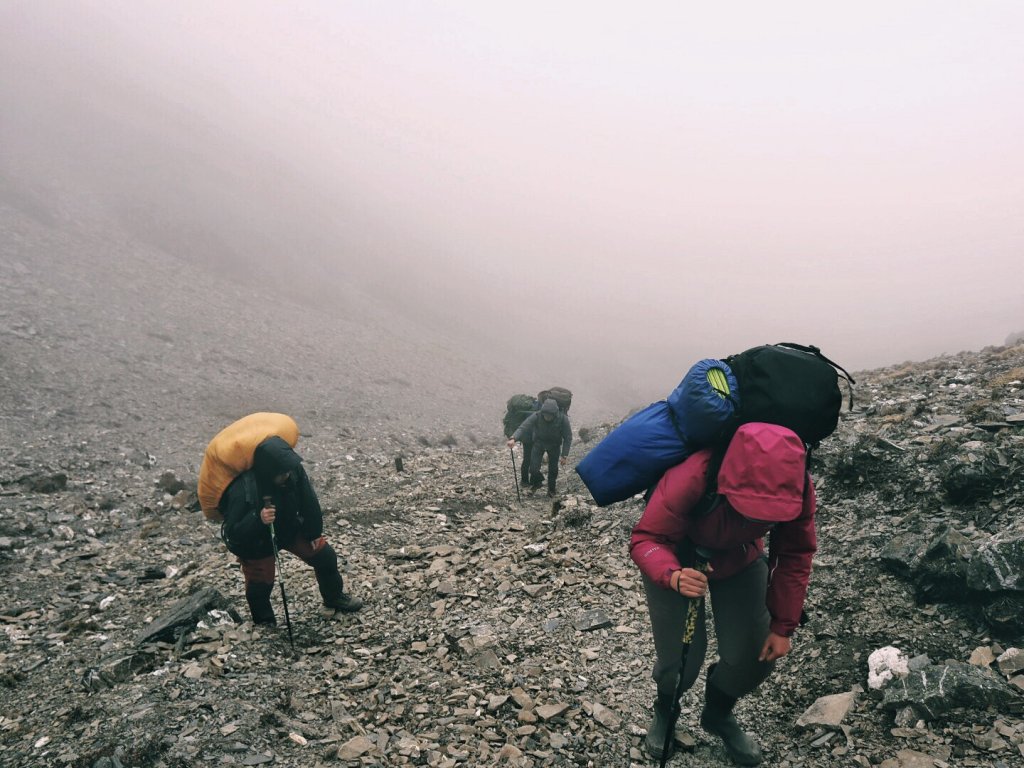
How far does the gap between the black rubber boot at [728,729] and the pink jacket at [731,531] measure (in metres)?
0.86

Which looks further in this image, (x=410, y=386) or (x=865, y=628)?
(x=410, y=386)

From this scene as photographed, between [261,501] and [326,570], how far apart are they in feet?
4.29

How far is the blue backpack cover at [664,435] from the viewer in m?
3.09

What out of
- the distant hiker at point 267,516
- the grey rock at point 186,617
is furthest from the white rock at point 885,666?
the grey rock at point 186,617

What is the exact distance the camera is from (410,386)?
36938mm

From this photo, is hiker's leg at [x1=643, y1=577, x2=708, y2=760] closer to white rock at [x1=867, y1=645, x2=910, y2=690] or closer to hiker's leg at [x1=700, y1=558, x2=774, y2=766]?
hiker's leg at [x1=700, y1=558, x2=774, y2=766]

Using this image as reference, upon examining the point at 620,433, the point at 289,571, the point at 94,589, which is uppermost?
the point at 620,433

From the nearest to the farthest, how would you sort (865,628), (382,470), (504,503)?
(865,628)
(504,503)
(382,470)

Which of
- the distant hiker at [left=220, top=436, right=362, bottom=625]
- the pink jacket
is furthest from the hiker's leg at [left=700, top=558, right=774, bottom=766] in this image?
the distant hiker at [left=220, top=436, right=362, bottom=625]

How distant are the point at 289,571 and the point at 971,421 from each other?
9834mm

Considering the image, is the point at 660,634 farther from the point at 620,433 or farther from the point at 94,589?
the point at 94,589

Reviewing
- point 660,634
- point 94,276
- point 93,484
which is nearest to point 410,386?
point 94,276

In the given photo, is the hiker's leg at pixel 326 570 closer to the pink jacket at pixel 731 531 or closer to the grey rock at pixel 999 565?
the pink jacket at pixel 731 531

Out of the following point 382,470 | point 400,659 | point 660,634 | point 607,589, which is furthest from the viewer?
A: point 382,470
